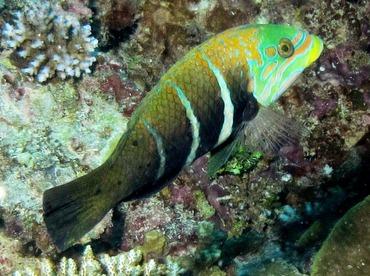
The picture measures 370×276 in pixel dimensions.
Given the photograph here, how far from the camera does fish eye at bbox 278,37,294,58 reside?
7.88 feet

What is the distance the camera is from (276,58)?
240 cm

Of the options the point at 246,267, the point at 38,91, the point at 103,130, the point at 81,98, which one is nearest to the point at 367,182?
the point at 246,267

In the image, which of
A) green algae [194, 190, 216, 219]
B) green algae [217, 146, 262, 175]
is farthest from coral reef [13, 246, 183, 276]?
green algae [217, 146, 262, 175]

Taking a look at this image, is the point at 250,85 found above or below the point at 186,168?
above

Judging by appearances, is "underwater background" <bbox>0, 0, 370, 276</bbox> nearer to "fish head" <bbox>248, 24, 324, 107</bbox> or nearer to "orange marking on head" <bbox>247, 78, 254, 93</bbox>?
"fish head" <bbox>248, 24, 324, 107</bbox>

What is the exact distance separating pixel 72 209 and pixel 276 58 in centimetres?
147

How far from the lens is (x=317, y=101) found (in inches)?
186

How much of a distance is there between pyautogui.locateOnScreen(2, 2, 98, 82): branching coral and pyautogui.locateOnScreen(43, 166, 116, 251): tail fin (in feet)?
8.88

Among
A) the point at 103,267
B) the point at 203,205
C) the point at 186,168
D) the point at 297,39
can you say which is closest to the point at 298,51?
the point at 297,39

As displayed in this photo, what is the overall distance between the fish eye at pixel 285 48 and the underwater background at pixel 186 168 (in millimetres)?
2043

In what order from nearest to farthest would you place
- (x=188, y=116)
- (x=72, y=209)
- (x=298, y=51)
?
(x=72, y=209)
(x=188, y=116)
(x=298, y=51)

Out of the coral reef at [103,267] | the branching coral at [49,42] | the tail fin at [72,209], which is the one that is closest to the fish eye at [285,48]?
the tail fin at [72,209]

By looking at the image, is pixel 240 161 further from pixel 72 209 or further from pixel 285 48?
pixel 72 209

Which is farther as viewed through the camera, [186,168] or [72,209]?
[186,168]
